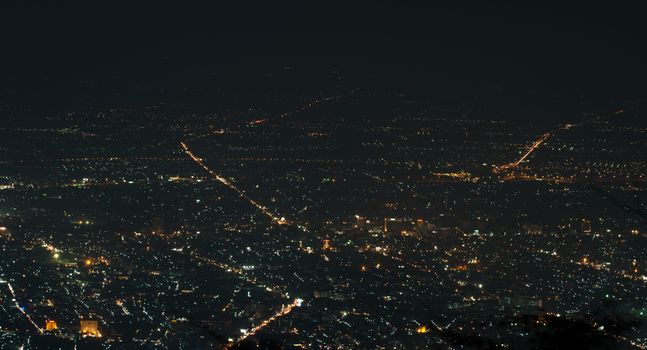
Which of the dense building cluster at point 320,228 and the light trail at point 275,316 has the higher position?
the light trail at point 275,316

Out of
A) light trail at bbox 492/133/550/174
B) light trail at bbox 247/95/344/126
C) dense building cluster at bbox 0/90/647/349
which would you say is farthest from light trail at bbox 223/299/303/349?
light trail at bbox 247/95/344/126

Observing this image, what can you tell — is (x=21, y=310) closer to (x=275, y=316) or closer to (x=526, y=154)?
(x=275, y=316)

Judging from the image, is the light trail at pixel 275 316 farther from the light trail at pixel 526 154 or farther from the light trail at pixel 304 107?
the light trail at pixel 304 107

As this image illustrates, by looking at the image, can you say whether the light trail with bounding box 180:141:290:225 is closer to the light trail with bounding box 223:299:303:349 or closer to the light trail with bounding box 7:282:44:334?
the light trail with bounding box 223:299:303:349

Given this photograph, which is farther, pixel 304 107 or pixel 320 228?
pixel 304 107

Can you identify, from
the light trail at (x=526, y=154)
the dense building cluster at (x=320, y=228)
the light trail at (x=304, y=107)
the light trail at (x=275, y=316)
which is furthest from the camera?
the light trail at (x=304, y=107)

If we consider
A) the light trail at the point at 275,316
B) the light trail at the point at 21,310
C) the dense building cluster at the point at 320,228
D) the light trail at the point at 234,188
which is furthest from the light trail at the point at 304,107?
the light trail at the point at 275,316

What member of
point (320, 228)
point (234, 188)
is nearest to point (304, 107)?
point (234, 188)

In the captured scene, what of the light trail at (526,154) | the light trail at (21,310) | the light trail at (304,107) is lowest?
the light trail at (526,154)

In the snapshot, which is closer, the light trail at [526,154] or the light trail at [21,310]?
the light trail at [21,310]

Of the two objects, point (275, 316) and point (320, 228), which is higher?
point (275, 316)
